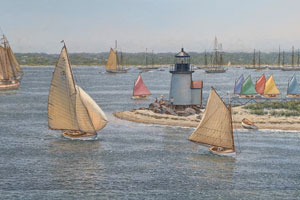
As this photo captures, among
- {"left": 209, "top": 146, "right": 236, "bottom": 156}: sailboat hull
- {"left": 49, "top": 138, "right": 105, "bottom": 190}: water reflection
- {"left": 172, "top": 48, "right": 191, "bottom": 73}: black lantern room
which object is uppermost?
{"left": 172, "top": 48, "right": 191, "bottom": 73}: black lantern room

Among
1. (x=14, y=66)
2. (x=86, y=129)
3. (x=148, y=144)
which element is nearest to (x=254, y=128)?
(x=148, y=144)

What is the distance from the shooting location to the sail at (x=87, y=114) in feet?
159

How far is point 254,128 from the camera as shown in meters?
55.6

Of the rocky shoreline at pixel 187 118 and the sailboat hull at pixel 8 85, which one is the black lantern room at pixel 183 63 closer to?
the rocky shoreline at pixel 187 118

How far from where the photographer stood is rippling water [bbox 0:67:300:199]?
32.1 metres

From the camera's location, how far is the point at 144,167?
38.1 m

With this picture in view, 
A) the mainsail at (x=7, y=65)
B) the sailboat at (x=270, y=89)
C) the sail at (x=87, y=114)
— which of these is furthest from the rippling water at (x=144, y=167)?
the mainsail at (x=7, y=65)

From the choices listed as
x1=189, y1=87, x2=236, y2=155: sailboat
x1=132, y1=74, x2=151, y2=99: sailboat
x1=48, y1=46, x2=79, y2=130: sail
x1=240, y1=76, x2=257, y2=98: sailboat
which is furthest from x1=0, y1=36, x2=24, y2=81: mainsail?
x1=189, y1=87, x2=236, y2=155: sailboat

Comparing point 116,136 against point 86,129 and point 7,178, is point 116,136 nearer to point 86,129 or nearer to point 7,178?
point 86,129

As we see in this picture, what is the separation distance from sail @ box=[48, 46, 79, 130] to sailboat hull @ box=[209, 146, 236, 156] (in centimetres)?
1416

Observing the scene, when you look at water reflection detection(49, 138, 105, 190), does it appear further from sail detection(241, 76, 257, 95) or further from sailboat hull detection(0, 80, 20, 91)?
sailboat hull detection(0, 80, 20, 91)

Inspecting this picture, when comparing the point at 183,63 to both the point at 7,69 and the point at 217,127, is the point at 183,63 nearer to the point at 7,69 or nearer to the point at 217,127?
the point at 217,127

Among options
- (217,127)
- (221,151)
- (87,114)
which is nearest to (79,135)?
(87,114)

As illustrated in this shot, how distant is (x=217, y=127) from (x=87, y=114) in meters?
13.3
